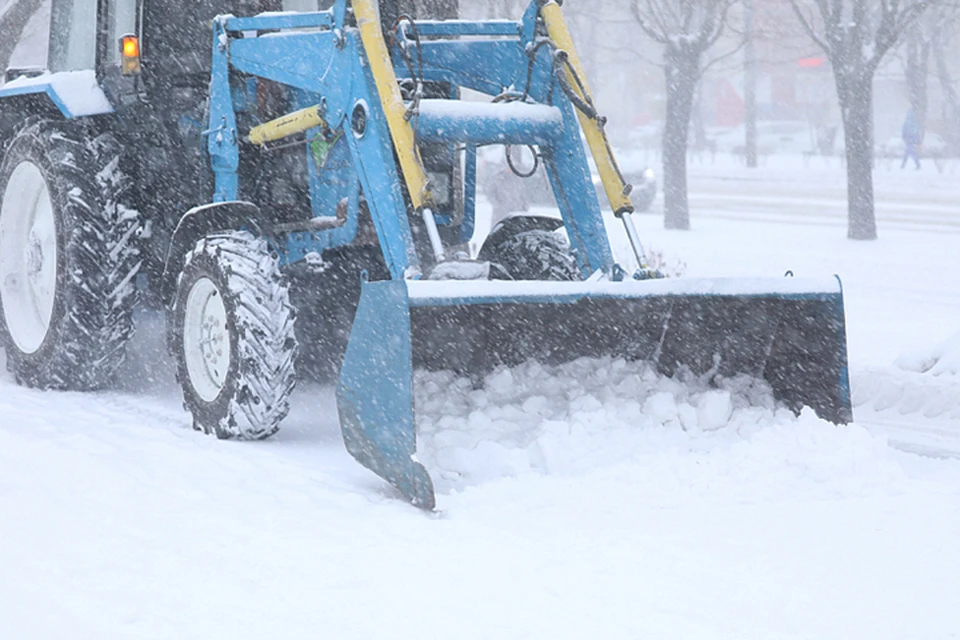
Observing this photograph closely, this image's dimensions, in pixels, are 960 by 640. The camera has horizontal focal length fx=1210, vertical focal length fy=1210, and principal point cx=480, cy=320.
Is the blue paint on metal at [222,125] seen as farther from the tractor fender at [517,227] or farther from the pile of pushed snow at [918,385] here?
the pile of pushed snow at [918,385]

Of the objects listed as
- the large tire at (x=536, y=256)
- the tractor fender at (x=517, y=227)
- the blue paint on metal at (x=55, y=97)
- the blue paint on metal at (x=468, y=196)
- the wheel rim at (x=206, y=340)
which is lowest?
the wheel rim at (x=206, y=340)

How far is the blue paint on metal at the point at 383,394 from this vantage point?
4203 millimetres

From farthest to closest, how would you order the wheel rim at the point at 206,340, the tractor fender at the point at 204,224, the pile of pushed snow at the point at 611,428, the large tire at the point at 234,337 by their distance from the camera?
the tractor fender at the point at 204,224 → the wheel rim at the point at 206,340 → the large tire at the point at 234,337 → the pile of pushed snow at the point at 611,428

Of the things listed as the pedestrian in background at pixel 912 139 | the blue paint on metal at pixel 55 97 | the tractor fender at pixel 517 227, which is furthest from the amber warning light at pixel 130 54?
the pedestrian in background at pixel 912 139

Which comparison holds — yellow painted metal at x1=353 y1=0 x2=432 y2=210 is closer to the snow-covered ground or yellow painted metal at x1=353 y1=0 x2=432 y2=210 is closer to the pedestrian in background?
the snow-covered ground

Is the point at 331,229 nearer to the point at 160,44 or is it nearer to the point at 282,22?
the point at 282,22

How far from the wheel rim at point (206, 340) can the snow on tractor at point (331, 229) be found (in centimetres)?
1

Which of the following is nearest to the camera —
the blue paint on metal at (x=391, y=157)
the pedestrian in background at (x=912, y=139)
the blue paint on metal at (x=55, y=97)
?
the blue paint on metal at (x=391, y=157)

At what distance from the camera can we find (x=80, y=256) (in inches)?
239

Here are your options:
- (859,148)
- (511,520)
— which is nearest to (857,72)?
(859,148)

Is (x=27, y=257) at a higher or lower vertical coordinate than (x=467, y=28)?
lower

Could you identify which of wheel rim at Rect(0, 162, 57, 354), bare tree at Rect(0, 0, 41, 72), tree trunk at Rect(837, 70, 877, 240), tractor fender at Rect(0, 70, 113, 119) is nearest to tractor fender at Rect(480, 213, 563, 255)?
tractor fender at Rect(0, 70, 113, 119)

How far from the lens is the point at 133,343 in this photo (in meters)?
7.27

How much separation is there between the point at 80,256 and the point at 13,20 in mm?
5013
